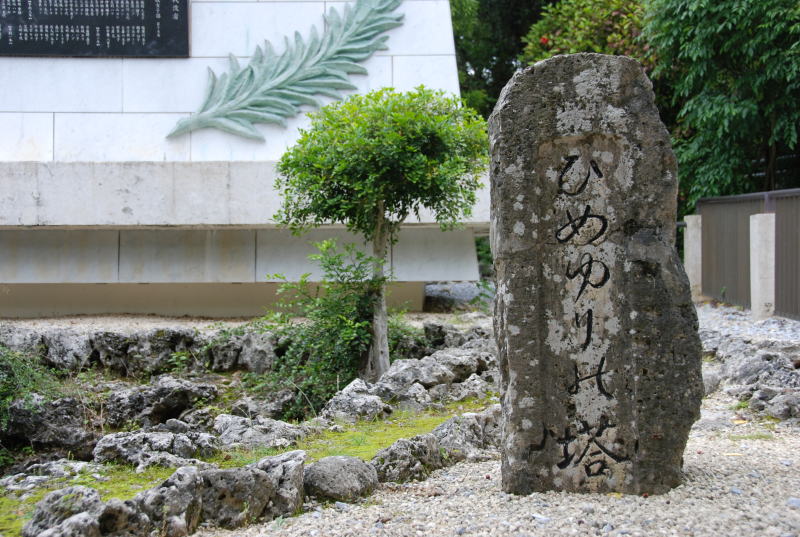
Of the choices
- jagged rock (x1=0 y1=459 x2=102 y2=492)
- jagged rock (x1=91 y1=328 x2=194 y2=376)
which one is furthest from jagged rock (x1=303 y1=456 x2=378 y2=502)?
jagged rock (x1=91 y1=328 x2=194 y2=376)

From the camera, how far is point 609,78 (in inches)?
153

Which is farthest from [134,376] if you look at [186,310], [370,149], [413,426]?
[413,426]

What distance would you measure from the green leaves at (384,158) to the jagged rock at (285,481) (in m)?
3.93

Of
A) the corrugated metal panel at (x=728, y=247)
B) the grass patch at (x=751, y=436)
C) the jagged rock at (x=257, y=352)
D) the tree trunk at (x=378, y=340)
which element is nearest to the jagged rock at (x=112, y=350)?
the jagged rock at (x=257, y=352)

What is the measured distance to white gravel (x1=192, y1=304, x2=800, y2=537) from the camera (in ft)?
11.1

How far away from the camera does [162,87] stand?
1232 cm

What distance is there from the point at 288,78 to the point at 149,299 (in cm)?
422

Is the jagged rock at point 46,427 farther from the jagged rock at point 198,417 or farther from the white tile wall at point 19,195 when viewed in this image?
the white tile wall at point 19,195

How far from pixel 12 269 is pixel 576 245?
34.8ft

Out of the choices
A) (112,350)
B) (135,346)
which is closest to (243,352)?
(135,346)

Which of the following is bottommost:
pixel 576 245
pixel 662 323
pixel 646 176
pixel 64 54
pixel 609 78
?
pixel 662 323

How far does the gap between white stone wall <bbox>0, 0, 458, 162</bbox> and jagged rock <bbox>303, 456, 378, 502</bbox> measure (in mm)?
8641

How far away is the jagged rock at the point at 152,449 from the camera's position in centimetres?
457

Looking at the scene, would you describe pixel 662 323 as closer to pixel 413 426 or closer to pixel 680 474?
pixel 680 474
